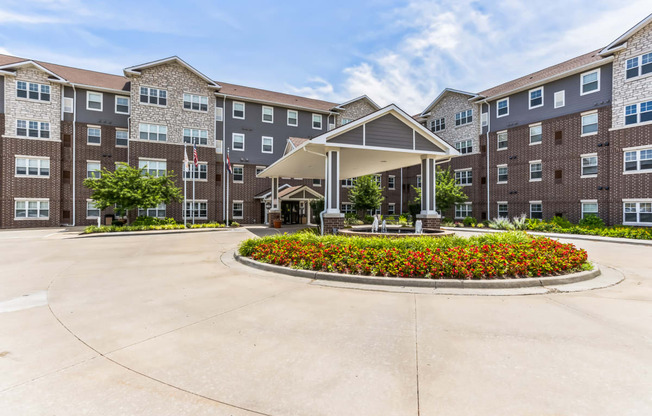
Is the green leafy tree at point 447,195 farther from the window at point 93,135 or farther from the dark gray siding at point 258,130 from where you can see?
the window at point 93,135

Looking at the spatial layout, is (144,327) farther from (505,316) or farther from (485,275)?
(485,275)

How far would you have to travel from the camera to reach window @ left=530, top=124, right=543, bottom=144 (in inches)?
1011

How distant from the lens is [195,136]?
95.5 ft

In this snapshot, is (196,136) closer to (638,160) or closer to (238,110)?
(238,110)

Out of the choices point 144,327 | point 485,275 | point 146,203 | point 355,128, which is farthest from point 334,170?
point 146,203

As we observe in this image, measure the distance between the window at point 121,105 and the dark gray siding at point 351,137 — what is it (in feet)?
81.0

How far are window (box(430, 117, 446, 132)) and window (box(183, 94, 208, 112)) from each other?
2443 centimetres

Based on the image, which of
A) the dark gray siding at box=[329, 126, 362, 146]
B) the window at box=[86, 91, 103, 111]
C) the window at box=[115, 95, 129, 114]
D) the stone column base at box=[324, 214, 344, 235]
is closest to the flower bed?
the stone column base at box=[324, 214, 344, 235]

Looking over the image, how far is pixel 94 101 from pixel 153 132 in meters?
5.98

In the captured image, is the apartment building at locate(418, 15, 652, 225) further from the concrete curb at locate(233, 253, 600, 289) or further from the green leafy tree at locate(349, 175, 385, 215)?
the concrete curb at locate(233, 253, 600, 289)

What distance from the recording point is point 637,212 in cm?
1998

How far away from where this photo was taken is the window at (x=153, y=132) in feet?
89.0

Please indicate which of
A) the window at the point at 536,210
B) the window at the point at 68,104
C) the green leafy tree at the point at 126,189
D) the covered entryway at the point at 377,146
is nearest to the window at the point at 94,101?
the window at the point at 68,104

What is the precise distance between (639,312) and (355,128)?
429 inches
